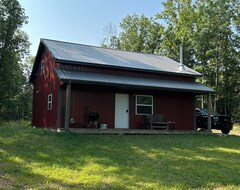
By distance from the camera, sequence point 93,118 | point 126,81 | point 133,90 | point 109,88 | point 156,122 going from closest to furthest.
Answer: point 93,118 < point 126,81 < point 109,88 < point 156,122 < point 133,90

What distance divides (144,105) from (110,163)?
29.6 feet

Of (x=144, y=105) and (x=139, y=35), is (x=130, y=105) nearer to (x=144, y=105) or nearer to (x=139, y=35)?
(x=144, y=105)

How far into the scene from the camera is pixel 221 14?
34.7 metres

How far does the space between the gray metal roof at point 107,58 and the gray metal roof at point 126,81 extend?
0.66m

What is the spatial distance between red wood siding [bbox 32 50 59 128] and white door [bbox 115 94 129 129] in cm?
319

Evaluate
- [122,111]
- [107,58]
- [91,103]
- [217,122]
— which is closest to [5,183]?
[91,103]

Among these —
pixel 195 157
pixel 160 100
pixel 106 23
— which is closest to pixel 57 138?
pixel 195 157

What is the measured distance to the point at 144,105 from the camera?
663 inches

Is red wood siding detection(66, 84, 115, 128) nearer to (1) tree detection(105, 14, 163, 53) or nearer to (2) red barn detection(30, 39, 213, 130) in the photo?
(2) red barn detection(30, 39, 213, 130)

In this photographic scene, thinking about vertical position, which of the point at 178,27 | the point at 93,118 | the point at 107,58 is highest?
the point at 178,27

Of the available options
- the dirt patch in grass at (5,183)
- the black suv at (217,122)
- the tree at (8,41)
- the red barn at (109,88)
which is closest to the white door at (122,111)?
the red barn at (109,88)

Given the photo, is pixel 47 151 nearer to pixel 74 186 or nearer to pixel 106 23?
pixel 74 186

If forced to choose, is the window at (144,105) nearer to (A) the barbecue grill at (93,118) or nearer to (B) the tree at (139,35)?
(A) the barbecue grill at (93,118)

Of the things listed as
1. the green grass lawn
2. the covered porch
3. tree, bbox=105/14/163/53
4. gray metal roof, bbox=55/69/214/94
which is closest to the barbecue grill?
the covered porch
